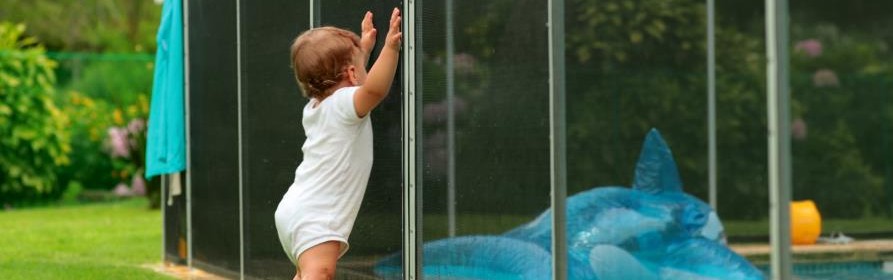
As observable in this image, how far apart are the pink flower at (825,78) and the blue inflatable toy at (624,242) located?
0.54 m

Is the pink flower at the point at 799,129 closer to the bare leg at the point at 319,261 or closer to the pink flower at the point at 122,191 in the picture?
the bare leg at the point at 319,261

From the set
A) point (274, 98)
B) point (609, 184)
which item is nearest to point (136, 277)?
point (274, 98)

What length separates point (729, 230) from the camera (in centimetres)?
457

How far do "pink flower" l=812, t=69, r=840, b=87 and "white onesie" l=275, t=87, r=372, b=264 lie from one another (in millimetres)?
1469

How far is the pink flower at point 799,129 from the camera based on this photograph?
4.55m

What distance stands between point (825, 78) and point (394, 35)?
145 cm

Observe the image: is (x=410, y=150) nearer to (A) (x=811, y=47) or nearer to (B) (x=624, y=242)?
(B) (x=624, y=242)

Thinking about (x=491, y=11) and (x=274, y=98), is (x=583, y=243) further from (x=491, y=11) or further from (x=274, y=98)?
(x=274, y=98)

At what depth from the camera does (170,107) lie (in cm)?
859

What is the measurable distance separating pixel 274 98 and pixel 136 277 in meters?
1.83

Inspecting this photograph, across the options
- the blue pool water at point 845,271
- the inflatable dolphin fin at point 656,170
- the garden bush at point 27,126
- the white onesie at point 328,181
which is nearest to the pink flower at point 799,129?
the blue pool water at point 845,271

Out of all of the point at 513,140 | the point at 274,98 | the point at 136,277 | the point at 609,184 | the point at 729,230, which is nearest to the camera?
the point at 729,230

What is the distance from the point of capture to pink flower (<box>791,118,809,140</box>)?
4.55m

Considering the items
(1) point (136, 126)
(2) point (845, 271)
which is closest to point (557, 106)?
(2) point (845, 271)
